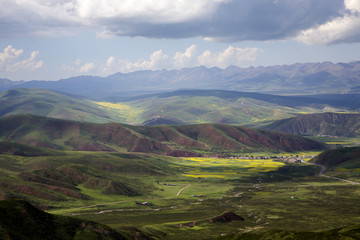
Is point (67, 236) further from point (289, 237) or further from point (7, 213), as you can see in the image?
point (289, 237)

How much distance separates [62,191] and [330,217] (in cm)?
12610

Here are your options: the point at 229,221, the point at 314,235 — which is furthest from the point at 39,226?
the point at 229,221

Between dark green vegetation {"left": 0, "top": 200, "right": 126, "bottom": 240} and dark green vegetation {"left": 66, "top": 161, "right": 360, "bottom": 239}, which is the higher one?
dark green vegetation {"left": 0, "top": 200, "right": 126, "bottom": 240}

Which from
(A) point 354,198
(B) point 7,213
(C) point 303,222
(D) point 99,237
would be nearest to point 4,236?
(B) point 7,213

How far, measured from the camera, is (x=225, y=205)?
7569 inches


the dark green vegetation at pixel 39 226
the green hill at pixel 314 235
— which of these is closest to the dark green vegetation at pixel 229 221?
the green hill at pixel 314 235

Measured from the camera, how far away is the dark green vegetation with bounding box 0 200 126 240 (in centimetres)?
9218

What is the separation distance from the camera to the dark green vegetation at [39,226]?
92175mm

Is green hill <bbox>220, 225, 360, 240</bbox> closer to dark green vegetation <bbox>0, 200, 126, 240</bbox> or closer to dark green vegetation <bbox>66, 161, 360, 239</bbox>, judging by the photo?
dark green vegetation <bbox>66, 161, 360, 239</bbox>

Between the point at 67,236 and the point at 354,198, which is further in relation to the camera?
the point at 354,198

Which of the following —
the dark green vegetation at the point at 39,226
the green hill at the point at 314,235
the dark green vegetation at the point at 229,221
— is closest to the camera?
the green hill at the point at 314,235

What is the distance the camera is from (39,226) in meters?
99.9

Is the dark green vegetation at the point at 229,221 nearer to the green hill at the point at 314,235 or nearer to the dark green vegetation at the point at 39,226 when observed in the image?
the green hill at the point at 314,235

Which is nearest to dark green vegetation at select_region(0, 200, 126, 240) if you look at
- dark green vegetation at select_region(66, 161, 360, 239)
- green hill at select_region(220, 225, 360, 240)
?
dark green vegetation at select_region(66, 161, 360, 239)
